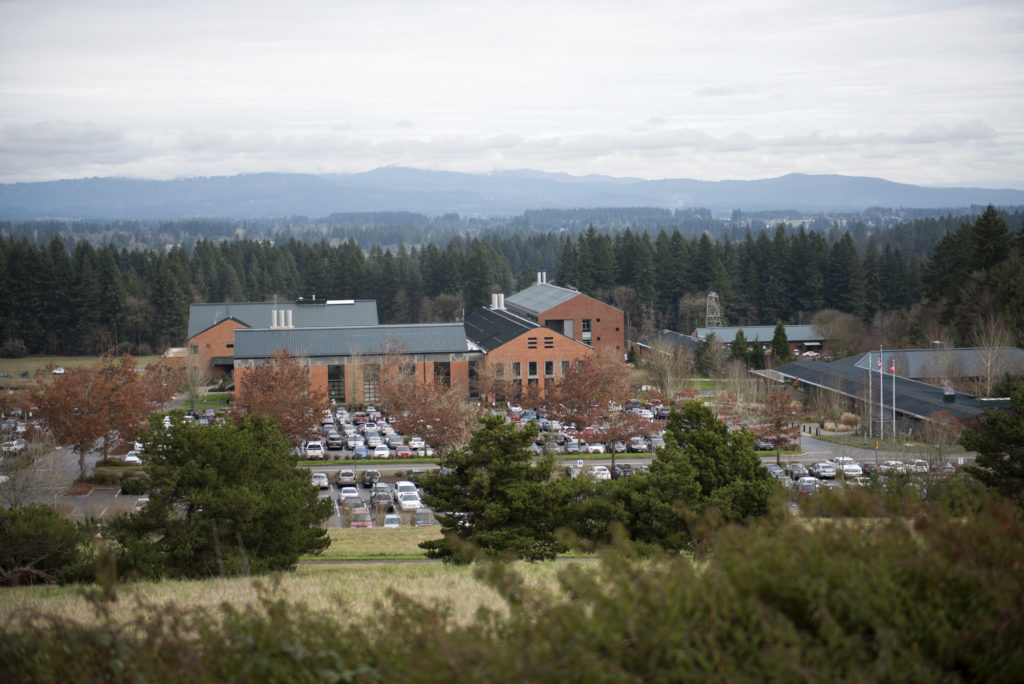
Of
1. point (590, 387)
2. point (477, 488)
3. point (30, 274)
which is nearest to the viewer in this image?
point (477, 488)

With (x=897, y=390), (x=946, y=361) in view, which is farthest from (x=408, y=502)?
(x=946, y=361)

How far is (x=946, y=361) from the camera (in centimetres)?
3641

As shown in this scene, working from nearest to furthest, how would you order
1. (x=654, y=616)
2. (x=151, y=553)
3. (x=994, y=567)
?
1. (x=654, y=616)
2. (x=994, y=567)
3. (x=151, y=553)

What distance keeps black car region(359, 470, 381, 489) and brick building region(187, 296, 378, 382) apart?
20.6 metres

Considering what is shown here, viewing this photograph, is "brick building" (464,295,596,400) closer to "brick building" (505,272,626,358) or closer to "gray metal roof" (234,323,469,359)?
"gray metal roof" (234,323,469,359)

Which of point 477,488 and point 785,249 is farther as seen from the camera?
point 785,249

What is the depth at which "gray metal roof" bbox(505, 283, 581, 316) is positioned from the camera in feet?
177

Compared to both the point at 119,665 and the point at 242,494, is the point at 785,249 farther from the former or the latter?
the point at 119,665

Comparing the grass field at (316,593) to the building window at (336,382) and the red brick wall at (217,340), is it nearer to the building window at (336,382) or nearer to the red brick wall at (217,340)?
the building window at (336,382)

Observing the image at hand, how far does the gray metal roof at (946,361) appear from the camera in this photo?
35.3 meters

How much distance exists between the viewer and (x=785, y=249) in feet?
209

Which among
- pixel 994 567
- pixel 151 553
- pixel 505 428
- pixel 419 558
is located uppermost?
pixel 994 567

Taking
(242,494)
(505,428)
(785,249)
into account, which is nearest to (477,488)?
(505,428)

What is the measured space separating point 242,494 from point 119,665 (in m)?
7.15
